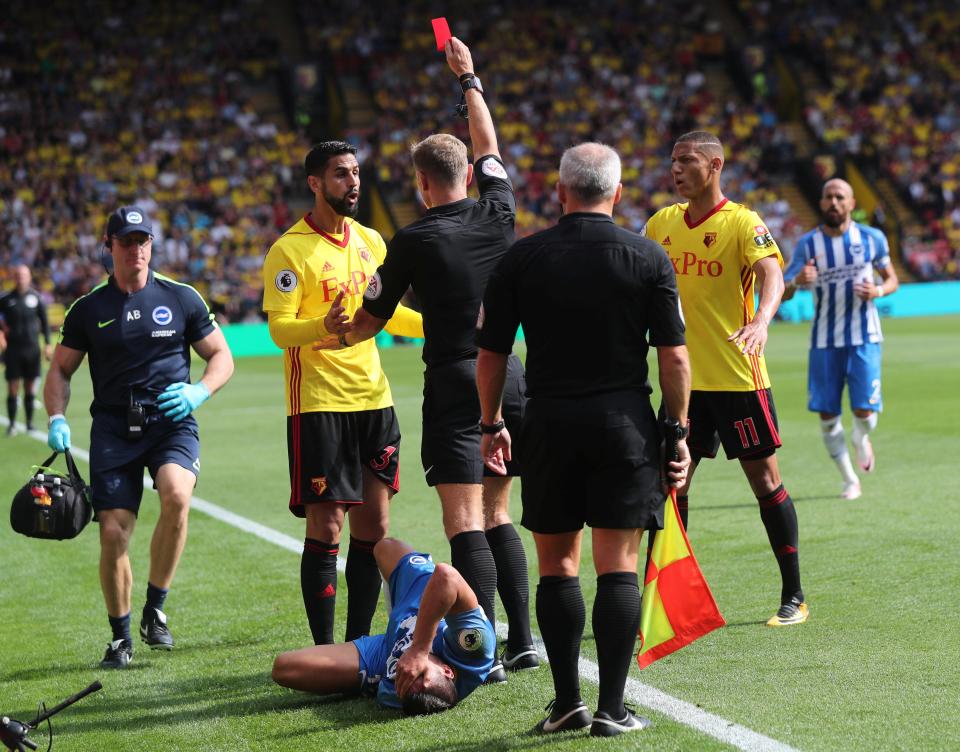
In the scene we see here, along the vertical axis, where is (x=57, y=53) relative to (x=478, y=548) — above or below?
above

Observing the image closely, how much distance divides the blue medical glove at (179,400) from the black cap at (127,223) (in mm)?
737

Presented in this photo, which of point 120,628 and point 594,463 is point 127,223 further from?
point 594,463

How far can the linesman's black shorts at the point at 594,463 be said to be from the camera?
4406 millimetres

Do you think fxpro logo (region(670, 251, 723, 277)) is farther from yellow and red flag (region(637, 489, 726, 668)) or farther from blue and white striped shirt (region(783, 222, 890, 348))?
blue and white striped shirt (region(783, 222, 890, 348))

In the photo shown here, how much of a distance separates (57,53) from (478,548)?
1307 inches

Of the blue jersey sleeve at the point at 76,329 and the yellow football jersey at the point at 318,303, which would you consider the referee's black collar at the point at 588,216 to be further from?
the blue jersey sleeve at the point at 76,329

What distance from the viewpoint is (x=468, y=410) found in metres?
5.19

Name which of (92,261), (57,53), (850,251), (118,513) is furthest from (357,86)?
(118,513)

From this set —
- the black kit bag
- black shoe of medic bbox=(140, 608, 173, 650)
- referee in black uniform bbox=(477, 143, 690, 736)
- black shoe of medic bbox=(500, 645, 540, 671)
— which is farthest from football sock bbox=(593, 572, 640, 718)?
the black kit bag

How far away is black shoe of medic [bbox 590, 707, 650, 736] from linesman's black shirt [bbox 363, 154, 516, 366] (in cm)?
152

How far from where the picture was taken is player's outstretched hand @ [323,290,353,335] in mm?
5109

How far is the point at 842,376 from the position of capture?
376 inches

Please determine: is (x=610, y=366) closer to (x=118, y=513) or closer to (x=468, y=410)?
(x=468, y=410)

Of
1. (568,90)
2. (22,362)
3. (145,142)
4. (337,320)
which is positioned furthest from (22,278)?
(568,90)
